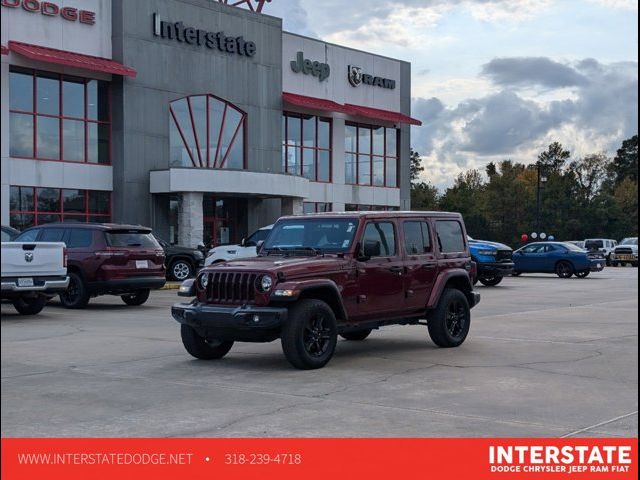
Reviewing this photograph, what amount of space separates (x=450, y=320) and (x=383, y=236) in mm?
1767

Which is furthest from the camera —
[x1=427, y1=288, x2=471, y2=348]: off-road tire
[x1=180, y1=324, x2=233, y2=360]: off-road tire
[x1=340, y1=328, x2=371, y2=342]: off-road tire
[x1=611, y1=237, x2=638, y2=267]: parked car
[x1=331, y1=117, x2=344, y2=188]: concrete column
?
[x1=611, y1=237, x2=638, y2=267]: parked car

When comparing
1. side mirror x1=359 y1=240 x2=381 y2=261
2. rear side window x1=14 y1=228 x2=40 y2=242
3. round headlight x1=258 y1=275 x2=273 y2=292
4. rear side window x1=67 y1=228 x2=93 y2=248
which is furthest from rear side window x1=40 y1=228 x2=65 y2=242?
round headlight x1=258 y1=275 x2=273 y2=292

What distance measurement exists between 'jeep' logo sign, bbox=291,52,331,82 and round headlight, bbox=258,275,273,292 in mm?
33726

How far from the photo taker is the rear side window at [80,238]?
19109 mm

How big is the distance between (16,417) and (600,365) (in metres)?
6.79

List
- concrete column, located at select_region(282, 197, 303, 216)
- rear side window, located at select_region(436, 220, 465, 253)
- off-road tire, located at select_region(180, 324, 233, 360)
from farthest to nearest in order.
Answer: concrete column, located at select_region(282, 197, 303, 216), rear side window, located at select_region(436, 220, 465, 253), off-road tire, located at select_region(180, 324, 233, 360)

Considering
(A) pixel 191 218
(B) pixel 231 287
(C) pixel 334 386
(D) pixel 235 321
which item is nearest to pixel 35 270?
(B) pixel 231 287

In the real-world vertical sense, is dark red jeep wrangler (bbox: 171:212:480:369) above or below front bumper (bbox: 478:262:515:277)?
above

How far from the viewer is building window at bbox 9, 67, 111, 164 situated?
107 ft

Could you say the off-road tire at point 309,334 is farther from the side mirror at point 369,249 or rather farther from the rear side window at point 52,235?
the rear side window at point 52,235

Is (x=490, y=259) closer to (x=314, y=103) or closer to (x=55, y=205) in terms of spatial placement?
(x=55, y=205)

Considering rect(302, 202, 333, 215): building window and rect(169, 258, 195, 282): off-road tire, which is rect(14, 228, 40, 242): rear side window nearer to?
rect(169, 258, 195, 282): off-road tire

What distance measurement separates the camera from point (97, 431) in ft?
23.1

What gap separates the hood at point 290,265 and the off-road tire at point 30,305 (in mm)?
7690
